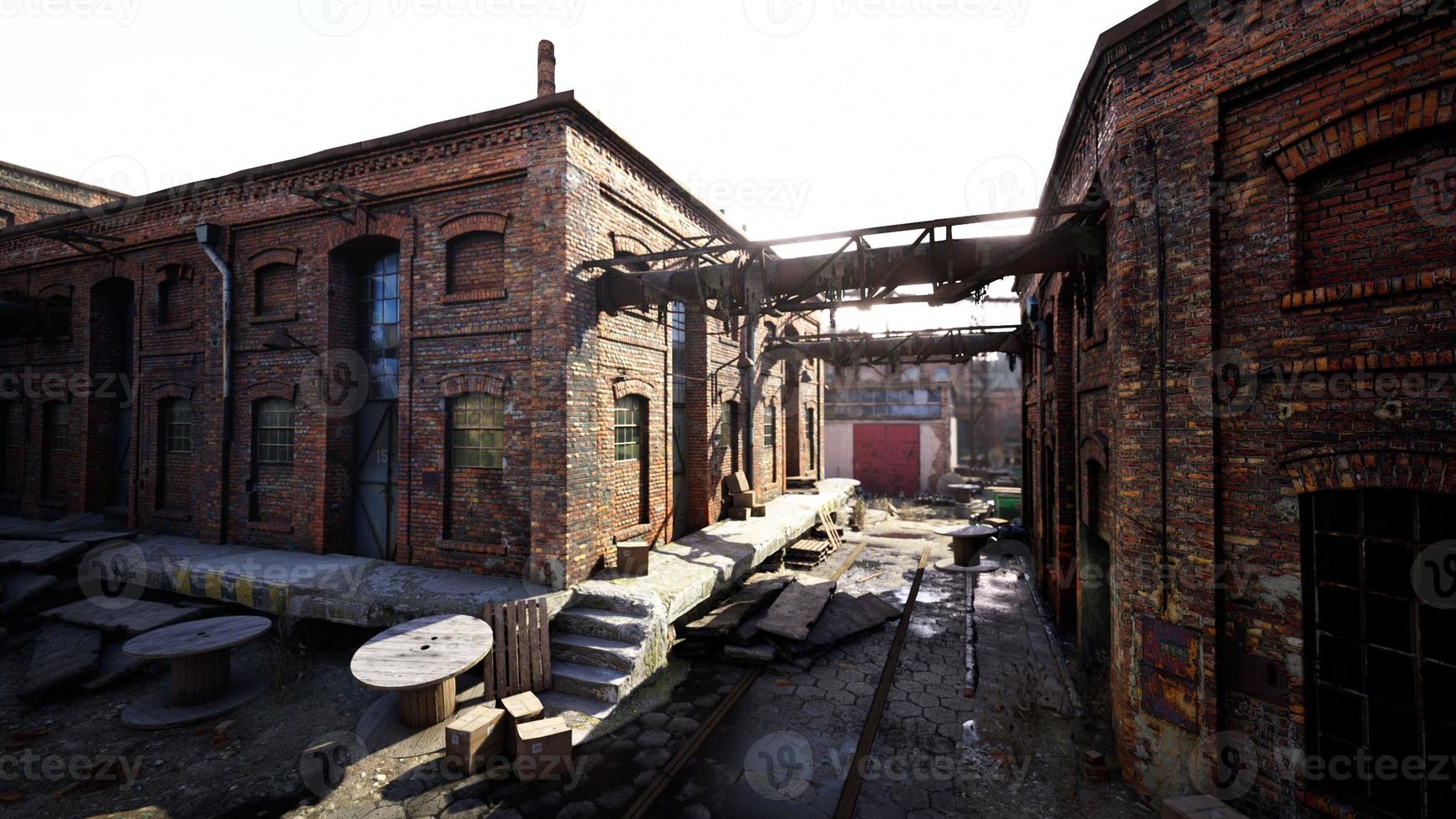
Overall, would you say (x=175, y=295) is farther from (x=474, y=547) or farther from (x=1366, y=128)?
(x=1366, y=128)

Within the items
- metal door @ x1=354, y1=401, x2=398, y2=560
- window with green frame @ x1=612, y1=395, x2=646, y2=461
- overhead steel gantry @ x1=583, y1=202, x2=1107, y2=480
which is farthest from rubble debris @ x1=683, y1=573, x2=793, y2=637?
metal door @ x1=354, y1=401, x2=398, y2=560

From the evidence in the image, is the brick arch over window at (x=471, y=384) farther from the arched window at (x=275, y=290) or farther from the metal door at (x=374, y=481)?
the arched window at (x=275, y=290)

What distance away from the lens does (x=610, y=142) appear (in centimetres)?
866

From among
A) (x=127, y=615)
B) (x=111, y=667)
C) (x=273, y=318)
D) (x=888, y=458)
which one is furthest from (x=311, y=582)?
(x=888, y=458)

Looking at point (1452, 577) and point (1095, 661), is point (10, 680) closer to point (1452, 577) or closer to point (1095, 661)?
point (1095, 661)

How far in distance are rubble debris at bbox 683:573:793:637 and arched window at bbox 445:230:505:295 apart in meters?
5.91

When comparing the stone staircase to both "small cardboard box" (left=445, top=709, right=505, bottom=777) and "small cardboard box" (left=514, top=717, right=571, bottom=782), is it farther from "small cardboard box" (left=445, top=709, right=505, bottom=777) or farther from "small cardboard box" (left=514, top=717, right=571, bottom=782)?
"small cardboard box" (left=445, top=709, right=505, bottom=777)

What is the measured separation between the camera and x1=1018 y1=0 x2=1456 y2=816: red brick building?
3809 mm

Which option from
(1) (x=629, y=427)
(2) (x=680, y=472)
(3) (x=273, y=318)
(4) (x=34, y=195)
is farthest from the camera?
(4) (x=34, y=195)

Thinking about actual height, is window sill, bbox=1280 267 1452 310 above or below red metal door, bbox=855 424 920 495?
above

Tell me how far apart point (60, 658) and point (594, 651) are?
7.26m

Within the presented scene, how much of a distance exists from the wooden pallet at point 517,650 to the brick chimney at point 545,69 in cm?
755

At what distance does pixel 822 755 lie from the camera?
17.8ft

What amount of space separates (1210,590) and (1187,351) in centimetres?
209
